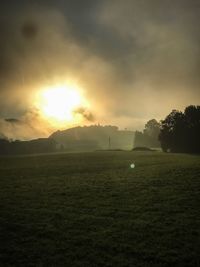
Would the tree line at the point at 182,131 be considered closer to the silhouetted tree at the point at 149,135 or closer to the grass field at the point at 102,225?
the silhouetted tree at the point at 149,135

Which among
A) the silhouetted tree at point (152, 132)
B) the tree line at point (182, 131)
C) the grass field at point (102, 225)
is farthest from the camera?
the silhouetted tree at point (152, 132)

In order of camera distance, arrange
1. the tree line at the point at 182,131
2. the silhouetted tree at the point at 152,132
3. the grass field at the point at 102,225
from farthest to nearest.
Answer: the silhouetted tree at the point at 152,132
the tree line at the point at 182,131
the grass field at the point at 102,225

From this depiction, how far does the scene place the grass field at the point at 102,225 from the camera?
53.1 feet

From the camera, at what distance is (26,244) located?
719 inches

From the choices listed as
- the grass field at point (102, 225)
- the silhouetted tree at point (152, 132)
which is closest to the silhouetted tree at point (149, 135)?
the silhouetted tree at point (152, 132)

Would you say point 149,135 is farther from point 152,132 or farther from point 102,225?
point 102,225

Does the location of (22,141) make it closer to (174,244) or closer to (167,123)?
(167,123)

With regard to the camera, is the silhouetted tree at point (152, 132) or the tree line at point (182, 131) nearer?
the tree line at point (182, 131)

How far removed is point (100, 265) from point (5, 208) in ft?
47.9

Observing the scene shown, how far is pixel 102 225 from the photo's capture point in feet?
70.4

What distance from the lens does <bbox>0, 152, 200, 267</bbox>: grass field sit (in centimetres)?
1619

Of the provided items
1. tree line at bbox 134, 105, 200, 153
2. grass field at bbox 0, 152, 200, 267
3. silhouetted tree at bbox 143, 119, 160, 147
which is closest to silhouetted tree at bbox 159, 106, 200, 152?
tree line at bbox 134, 105, 200, 153

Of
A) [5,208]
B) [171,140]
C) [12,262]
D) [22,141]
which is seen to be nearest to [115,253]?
[12,262]

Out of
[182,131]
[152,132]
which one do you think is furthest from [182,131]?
[152,132]
